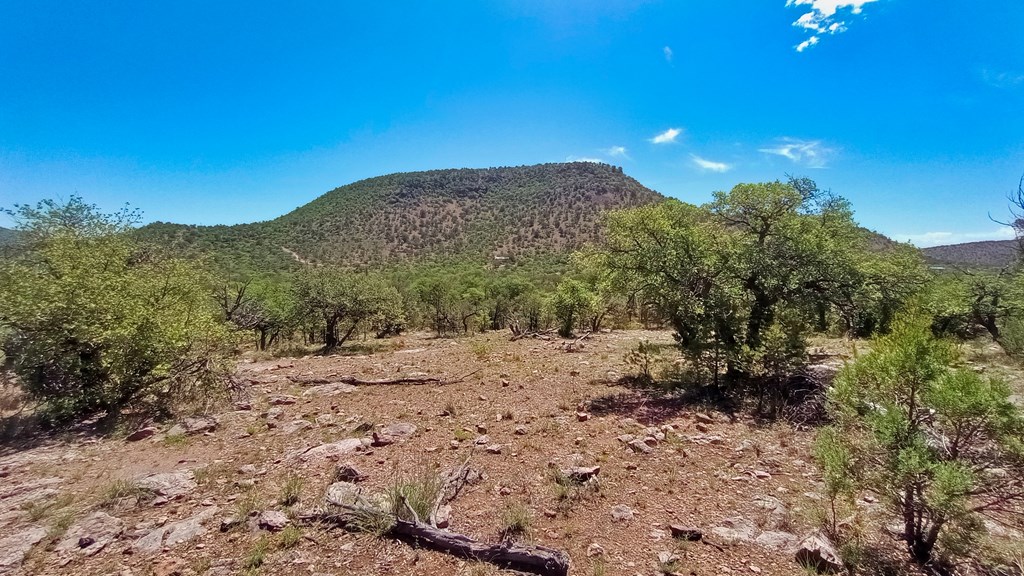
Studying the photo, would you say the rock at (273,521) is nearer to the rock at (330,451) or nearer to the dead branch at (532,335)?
the rock at (330,451)

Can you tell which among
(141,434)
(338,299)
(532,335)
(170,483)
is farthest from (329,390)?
(532,335)

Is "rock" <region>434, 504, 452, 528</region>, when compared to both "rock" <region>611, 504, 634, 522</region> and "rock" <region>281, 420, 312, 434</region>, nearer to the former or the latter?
"rock" <region>611, 504, 634, 522</region>

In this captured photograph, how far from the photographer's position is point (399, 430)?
8.30 meters

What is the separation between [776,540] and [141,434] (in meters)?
11.2

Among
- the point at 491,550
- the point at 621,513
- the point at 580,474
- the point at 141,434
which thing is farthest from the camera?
the point at 141,434

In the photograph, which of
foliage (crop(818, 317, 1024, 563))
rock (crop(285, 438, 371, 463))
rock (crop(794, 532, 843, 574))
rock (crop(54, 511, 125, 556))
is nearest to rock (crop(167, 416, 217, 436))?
rock (crop(285, 438, 371, 463))

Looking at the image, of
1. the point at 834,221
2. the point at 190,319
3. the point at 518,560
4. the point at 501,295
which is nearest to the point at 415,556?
the point at 518,560

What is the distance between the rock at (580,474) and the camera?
19.9 ft

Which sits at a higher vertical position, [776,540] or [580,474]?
[580,474]

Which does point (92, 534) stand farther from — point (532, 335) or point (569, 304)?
point (569, 304)

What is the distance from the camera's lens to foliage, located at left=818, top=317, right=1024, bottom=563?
151 inches

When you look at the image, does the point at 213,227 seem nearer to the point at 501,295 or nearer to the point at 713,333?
the point at 501,295

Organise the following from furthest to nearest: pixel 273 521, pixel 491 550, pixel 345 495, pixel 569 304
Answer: pixel 569 304
pixel 345 495
pixel 273 521
pixel 491 550

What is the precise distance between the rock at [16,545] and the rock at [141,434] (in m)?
3.42
